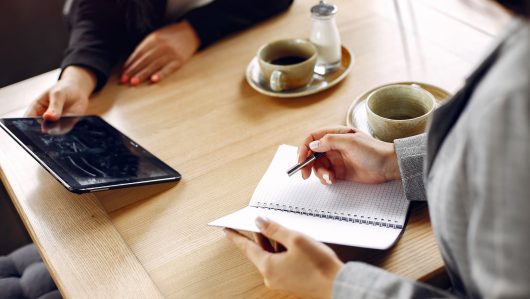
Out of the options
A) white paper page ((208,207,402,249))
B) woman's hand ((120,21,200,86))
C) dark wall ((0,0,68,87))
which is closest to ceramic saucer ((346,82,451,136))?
white paper page ((208,207,402,249))

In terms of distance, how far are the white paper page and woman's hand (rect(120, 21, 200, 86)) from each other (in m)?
0.53

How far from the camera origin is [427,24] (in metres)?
1.21

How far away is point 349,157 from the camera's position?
0.80 m

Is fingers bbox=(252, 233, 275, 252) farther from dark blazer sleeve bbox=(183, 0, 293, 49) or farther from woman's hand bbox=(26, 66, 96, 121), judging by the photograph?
dark blazer sleeve bbox=(183, 0, 293, 49)

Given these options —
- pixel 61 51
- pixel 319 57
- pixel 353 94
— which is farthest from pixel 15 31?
pixel 353 94

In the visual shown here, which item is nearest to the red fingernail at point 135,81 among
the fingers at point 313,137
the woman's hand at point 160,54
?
the woman's hand at point 160,54

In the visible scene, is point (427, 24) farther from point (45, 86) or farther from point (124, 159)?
point (45, 86)

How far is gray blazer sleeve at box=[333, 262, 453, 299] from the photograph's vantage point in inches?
22.8

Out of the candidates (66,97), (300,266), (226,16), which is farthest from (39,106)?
(300,266)

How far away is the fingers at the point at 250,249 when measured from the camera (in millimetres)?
669

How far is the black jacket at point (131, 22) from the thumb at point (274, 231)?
68 centimetres

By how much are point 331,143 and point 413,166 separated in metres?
0.13

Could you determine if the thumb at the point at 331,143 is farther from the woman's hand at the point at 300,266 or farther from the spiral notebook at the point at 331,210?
the woman's hand at the point at 300,266

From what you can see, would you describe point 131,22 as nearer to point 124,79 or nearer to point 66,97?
point 124,79
